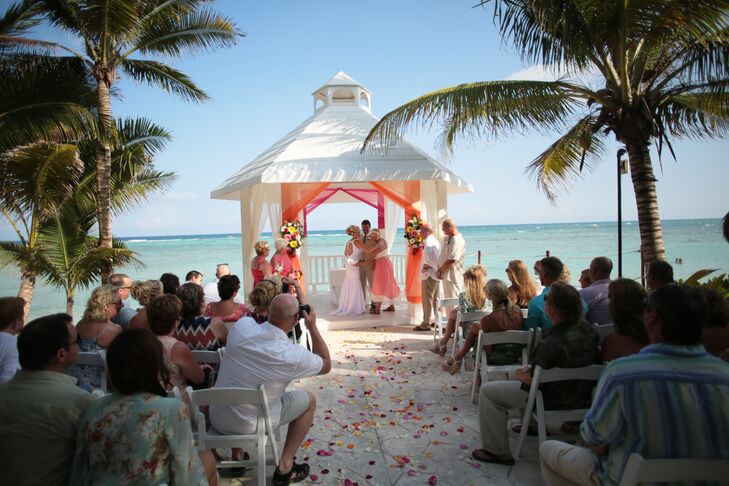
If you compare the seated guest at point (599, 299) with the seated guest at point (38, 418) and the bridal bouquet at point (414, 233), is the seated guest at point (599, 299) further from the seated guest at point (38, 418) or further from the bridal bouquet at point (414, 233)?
the bridal bouquet at point (414, 233)

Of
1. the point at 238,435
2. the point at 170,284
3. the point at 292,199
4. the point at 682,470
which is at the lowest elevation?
the point at 238,435

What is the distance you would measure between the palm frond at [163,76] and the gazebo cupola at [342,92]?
3.16m

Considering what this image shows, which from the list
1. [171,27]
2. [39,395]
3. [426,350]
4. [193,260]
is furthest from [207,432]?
[193,260]

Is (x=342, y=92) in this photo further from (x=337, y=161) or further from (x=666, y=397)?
(x=666, y=397)

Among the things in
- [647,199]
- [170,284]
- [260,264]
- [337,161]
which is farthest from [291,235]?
[647,199]

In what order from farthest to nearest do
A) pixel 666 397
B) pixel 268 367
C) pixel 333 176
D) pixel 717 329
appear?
pixel 333 176 < pixel 268 367 < pixel 717 329 < pixel 666 397

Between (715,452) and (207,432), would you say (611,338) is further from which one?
(207,432)

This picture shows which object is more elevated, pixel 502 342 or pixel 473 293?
pixel 473 293

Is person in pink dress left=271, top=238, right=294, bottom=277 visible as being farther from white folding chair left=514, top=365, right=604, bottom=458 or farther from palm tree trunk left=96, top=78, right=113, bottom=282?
white folding chair left=514, top=365, right=604, bottom=458

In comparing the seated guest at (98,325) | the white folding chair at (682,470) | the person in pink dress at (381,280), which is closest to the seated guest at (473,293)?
the seated guest at (98,325)

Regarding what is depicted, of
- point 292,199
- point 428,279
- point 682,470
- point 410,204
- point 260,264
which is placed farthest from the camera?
point 292,199

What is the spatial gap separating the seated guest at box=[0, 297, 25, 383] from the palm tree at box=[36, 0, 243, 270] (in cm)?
580

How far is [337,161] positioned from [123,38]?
4118mm

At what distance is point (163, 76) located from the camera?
31.4 ft
